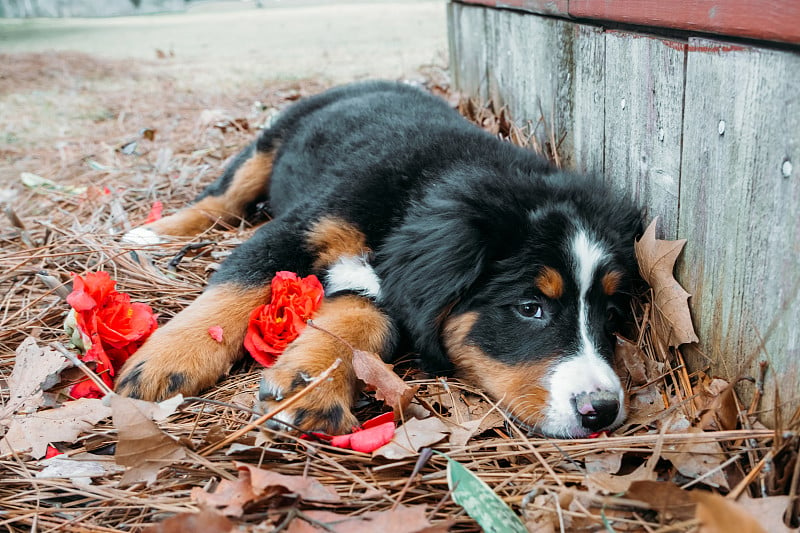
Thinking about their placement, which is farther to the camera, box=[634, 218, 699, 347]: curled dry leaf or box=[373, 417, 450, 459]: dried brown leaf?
box=[634, 218, 699, 347]: curled dry leaf

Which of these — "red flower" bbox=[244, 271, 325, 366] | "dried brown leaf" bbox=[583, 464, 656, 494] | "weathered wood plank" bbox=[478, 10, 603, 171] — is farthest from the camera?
"weathered wood plank" bbox=[478, 10, 603, 171]

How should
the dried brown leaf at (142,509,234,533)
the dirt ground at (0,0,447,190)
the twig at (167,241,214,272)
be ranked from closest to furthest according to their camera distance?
the dried brown leaf at (142,509,234,533), the twig at (167,241,214,272), the dirt ground at (0,0,447,190)

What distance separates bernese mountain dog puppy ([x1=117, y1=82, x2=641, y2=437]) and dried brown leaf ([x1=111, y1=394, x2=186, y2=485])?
416 millimetres

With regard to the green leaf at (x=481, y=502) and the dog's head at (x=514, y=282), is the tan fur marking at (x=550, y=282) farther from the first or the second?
the green leaf at (x=481, y=502)

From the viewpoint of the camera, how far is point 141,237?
3.84 meters

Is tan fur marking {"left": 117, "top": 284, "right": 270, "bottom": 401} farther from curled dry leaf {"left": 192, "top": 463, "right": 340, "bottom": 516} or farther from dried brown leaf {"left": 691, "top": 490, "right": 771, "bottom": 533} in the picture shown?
dried brown leaf {"left": 691, "top": 490, "right": 771, "bottom": 533}

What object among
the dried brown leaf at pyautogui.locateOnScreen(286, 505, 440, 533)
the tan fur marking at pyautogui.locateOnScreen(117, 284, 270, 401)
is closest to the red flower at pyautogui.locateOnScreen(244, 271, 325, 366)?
the tan fur marking at pyautogui.locateOnScreen(117, 284, 270, 401)

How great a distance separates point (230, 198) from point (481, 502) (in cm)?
320

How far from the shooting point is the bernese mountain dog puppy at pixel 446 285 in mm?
2297

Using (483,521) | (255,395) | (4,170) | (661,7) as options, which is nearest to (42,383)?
(255,395)

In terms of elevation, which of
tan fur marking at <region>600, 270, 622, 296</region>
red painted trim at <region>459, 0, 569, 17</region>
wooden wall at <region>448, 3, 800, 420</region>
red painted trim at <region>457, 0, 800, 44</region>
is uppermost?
red painted trim at <region>457, 0, 800, 44</region>

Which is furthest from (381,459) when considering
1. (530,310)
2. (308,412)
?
(530,310)

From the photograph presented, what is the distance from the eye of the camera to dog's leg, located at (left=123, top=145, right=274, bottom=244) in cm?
416

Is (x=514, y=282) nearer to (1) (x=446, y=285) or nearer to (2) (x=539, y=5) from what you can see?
(1) (x=446, y=285)
